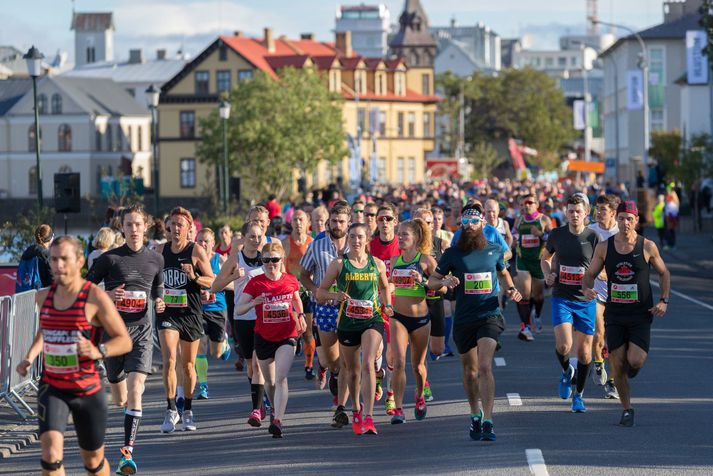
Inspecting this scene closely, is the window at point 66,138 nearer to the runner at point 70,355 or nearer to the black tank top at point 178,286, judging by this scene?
the black tank top at point 178,286

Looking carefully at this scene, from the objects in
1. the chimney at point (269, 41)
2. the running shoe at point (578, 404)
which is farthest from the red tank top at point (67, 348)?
the chimney at point (269, 41)

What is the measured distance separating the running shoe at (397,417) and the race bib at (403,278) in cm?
107

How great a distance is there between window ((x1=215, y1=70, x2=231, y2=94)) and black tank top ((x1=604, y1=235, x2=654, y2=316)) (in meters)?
87.1

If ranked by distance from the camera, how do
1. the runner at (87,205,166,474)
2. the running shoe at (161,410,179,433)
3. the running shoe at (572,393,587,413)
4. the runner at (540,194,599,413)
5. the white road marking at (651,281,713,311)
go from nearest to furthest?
the runner at (87,205,166,474) < the running shoe at (161,410,179,433) < the running shoe at (572,393,587,413) < the runner at (540,194,599,413) < the white road marking at (651,281,713,311)

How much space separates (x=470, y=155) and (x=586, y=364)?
408 feet

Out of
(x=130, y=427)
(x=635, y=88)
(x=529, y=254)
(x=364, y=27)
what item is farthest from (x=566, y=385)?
(x=364, y=27)

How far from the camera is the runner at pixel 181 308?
13.9m

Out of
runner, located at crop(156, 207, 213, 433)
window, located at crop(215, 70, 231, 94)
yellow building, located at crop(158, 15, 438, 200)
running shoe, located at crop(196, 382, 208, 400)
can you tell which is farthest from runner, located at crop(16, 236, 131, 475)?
window, located at crop(215, 70, 231, 94)

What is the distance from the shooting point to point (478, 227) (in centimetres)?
1323

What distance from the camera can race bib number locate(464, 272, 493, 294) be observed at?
1306cm

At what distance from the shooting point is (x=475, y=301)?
42.8 ft

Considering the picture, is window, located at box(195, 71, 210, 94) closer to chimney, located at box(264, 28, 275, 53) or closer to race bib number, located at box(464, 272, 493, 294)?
chimney, located at box(264, 28, 275, 53)

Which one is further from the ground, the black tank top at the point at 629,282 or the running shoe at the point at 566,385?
the black tank top at the point at 629,282

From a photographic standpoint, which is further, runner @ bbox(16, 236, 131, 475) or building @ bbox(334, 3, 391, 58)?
building @ bbox(334, 3, 391, 58)
